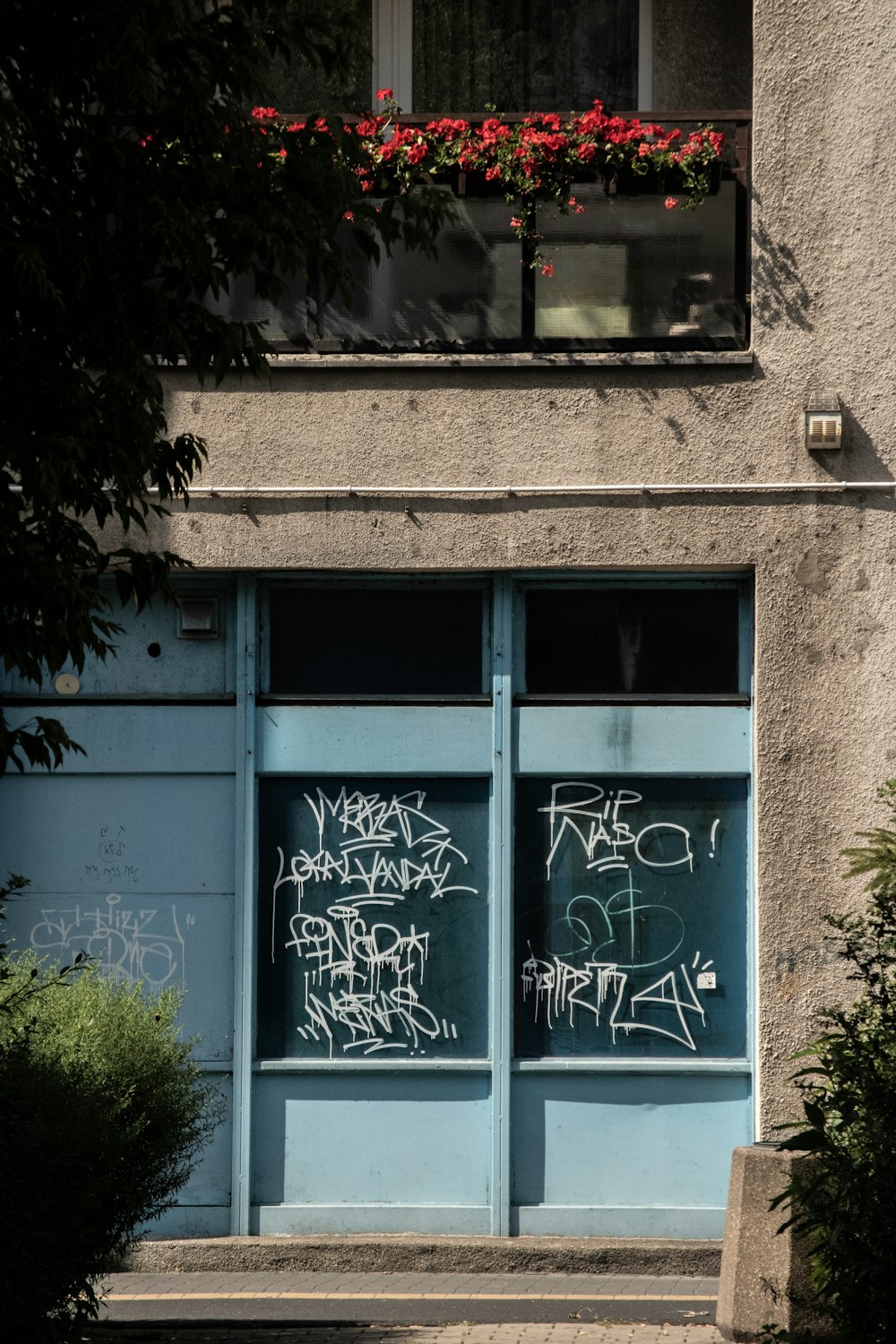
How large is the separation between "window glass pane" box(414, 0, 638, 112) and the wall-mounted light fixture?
2.26 meters

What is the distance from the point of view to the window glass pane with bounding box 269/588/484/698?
985 cm

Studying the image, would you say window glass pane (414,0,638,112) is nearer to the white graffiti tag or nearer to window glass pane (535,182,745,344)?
window glass pane (535,182,745,344)

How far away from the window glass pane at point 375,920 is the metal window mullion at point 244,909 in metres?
0.11

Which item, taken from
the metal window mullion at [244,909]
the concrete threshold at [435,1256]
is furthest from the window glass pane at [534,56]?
the concrete threshold at [435,1256]

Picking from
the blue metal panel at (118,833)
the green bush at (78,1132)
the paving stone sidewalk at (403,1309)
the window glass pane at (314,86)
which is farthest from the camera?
the window glass pane at (314,86)

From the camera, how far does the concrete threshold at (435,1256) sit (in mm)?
9234

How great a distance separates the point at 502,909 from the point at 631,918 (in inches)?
29.6

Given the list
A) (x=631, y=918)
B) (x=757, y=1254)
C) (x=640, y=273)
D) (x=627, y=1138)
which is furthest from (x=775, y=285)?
(x=757, y=1254)

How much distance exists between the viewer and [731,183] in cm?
979

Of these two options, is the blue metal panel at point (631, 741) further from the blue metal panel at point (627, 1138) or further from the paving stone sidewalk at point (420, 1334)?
the paving stone sidewalk at point (420, 1334)

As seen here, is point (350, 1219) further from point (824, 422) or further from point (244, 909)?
point (824, 422)

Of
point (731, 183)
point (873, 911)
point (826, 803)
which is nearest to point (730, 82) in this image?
point (731, 183)

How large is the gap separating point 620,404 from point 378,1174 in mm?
4633

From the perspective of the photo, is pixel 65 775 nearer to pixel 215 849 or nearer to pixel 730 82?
pixel 215 849
